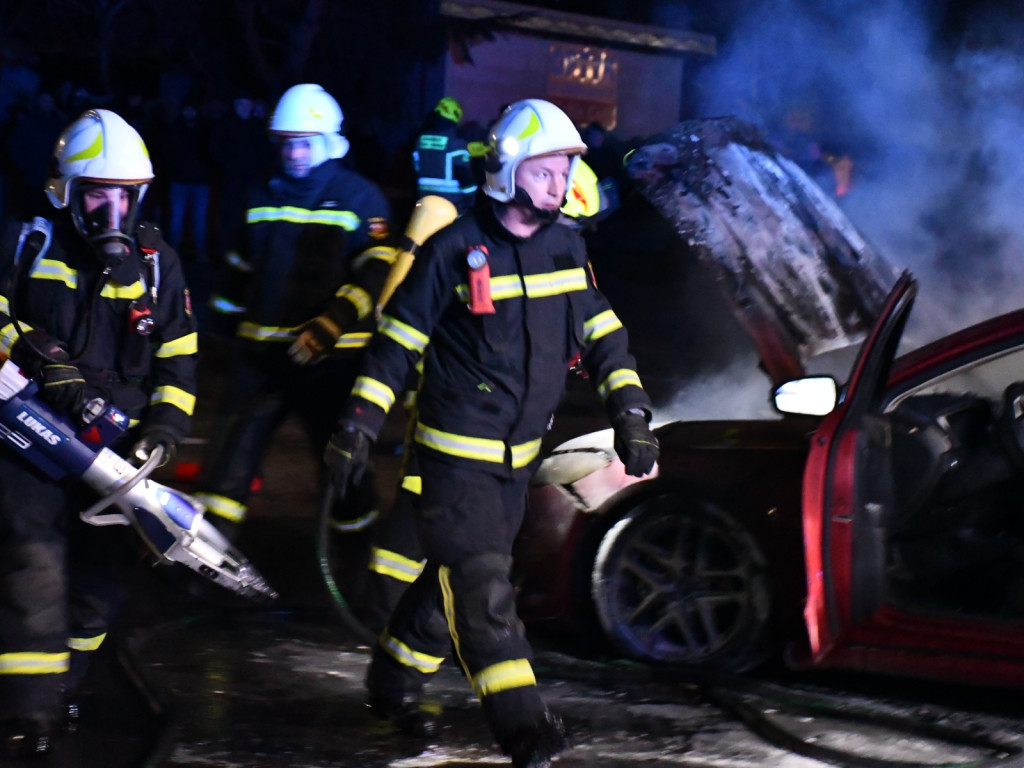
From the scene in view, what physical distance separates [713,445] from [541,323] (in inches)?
44.9

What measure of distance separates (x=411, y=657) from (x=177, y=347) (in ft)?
3.96

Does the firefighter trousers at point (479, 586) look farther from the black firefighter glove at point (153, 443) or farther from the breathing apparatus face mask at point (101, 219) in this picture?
the breathing apparatus face mask at point (101, 219)

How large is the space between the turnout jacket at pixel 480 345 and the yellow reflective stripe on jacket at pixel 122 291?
0.76 m

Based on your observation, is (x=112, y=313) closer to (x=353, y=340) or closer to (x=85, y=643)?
(x=85, y=643)

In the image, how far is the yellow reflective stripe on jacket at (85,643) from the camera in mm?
4449

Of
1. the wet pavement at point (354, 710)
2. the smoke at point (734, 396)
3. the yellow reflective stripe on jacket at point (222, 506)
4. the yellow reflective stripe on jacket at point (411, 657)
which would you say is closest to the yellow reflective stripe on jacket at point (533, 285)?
the yellow reflective stripe on jacket at point (411, 657)

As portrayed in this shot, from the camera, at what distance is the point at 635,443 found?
4094 millimetres

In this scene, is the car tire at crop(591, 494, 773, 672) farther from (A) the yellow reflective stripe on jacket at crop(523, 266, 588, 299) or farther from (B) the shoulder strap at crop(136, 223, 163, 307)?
(B) the shoulder strap at crop(136, 223, 163, 307)

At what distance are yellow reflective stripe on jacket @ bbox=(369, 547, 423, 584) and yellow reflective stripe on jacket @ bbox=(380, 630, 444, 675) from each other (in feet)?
1.08

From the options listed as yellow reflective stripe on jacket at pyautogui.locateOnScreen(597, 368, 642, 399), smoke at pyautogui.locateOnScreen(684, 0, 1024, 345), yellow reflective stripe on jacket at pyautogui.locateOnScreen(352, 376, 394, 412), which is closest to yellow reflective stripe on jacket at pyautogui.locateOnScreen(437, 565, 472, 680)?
yellow reflective stripe on jacket at pyautogui.locateOnScreen(352, 376, 394, 412)

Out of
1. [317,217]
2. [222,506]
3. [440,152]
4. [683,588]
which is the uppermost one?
[440,152]

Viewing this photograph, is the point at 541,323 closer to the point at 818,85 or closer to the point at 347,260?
the point at 347,260

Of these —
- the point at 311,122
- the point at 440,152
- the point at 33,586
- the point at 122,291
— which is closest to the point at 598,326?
the point at 122,291

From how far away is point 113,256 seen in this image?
13.6 ft
